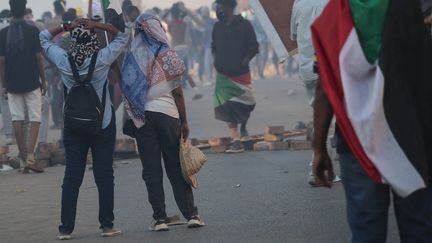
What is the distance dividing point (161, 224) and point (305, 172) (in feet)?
11.2

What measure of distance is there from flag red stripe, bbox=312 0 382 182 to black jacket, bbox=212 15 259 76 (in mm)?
10639

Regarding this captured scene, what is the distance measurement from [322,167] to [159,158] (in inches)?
150

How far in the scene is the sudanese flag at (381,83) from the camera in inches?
183

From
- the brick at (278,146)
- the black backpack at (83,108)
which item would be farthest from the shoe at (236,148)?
the black backpack at (83,108)

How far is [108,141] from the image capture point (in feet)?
27.8

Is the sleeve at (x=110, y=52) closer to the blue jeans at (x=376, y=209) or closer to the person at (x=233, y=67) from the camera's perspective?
the blue jeans at (x=376, y=209)

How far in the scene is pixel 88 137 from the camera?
845 cm

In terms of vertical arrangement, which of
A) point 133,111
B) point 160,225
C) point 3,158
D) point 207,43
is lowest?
point 207,43

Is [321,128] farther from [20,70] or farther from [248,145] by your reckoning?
[248,145]

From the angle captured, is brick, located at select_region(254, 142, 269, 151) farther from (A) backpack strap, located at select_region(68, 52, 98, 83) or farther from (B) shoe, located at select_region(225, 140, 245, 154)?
(A) backpack strap, located at select_region(68, 52, 98, 83)

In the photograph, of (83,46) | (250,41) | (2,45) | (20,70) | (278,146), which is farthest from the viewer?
(250,41)

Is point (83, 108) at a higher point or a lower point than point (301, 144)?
higher

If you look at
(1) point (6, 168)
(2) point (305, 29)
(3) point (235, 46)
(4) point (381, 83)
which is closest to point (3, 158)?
(1) point (6, 168)

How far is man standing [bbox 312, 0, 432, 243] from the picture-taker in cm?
466
